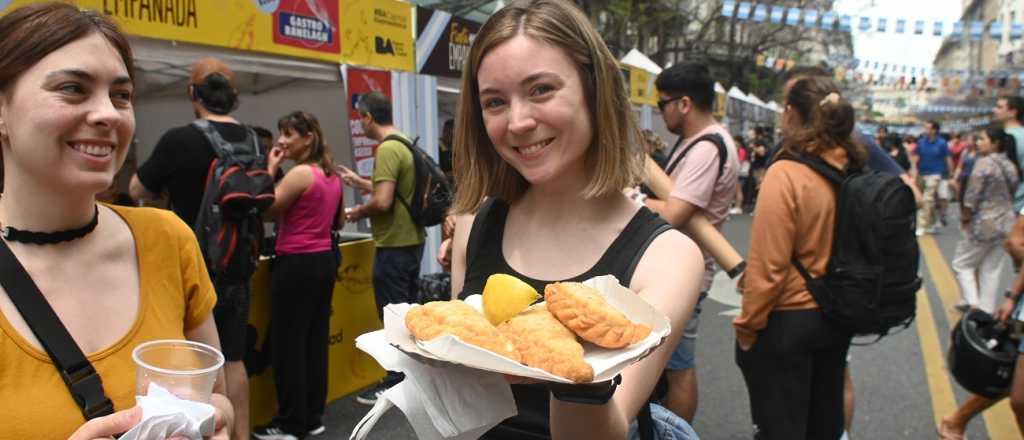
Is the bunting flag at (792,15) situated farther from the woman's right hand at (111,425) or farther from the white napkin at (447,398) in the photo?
the woman's right hand at (111,425)

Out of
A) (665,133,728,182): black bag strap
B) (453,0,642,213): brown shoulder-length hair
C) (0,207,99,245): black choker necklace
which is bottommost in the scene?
(0,207,99,245): black choker necklace

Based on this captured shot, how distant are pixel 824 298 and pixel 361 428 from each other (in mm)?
2249

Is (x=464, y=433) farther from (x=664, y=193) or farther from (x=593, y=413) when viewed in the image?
(x=664, y=193)

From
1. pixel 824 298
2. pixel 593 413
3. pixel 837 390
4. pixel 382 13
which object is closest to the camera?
pixel 593 413

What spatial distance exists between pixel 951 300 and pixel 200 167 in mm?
7810

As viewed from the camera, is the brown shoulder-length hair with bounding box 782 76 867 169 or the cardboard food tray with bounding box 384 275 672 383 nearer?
the cardboard food tray with bounding box 384 275 672 383

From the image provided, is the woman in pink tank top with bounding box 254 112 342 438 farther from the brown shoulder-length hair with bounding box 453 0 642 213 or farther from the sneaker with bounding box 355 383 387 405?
the brown shoulder-length hair with bounding box 453 0 642 213

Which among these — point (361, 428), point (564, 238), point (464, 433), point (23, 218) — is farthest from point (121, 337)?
point (564, 238)

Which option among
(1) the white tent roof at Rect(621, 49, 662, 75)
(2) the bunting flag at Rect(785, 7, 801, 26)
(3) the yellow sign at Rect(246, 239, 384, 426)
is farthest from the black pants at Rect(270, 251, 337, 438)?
(2) the bunting flag at Rect(785, 7, 801, 26)

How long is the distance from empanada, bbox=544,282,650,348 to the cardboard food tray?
18mm

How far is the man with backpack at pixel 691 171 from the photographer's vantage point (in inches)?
141

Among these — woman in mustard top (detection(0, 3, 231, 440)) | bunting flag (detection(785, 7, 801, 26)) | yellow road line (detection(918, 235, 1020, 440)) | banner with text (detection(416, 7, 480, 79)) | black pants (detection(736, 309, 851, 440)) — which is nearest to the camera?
woman in mustard top (detection(0, 3, 231, 440))

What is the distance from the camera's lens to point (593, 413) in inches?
45.3

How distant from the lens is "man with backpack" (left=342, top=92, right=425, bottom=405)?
4850 mm
